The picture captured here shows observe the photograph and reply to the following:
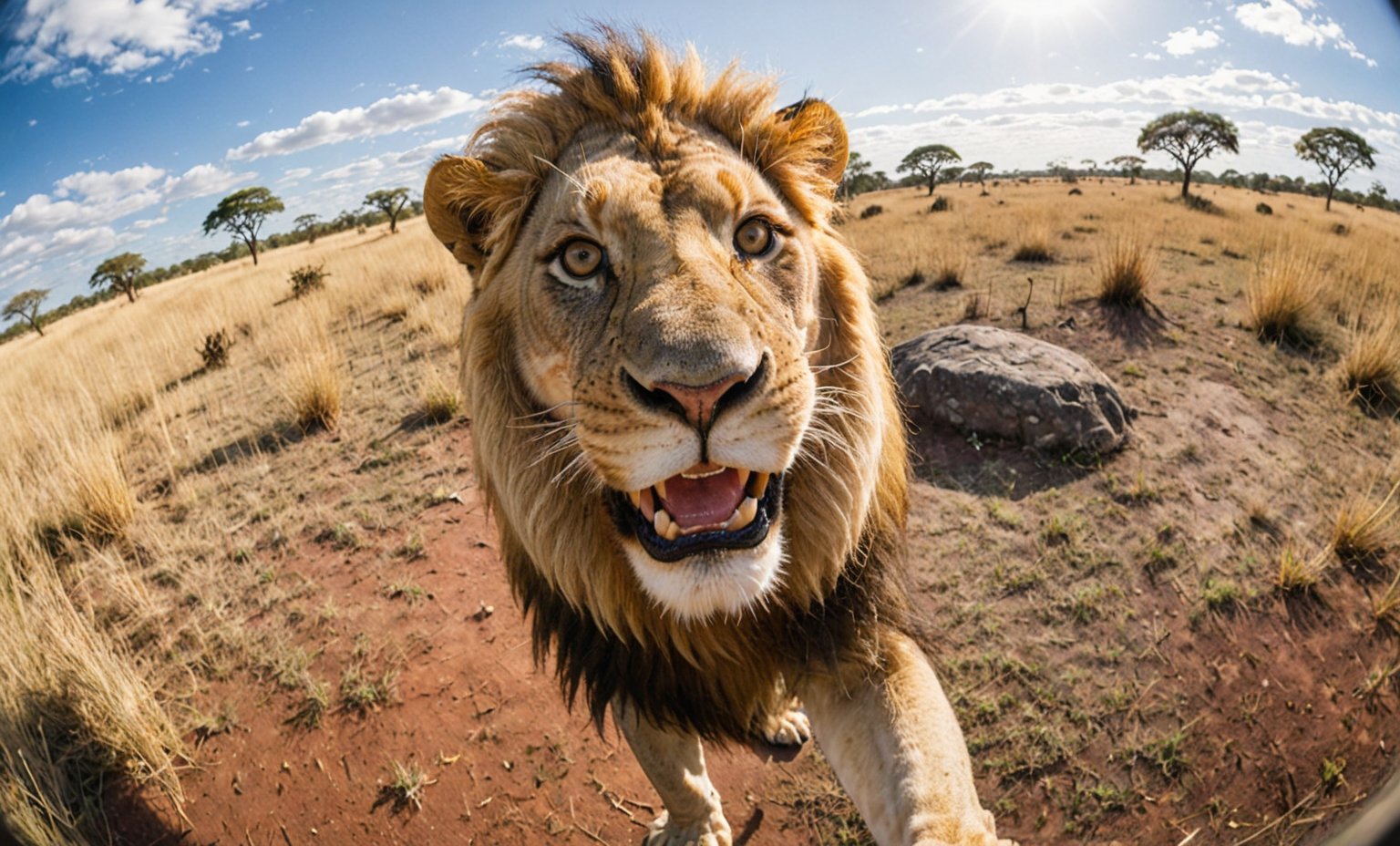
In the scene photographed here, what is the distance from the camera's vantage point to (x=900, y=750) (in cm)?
213

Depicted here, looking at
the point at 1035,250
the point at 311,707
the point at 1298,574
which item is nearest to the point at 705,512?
the point at 311,707

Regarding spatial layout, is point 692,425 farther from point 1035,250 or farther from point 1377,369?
point 1035,250

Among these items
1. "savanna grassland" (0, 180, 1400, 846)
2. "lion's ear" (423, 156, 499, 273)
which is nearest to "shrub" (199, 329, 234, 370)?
"savanna grassland" (0, 180, 1400, 846)

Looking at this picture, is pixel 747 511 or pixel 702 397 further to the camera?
pixel 747 511

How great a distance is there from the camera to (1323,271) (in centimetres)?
789

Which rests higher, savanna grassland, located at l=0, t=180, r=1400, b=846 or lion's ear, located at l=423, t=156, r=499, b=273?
lion's ear, located at l=423, t=156, r=499, b=273

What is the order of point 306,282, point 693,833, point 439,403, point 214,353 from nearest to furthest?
point 693,833
point 439,403
point 214,353
point 306,282

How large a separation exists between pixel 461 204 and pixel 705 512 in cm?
153

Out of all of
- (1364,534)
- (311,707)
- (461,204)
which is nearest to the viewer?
(461,204)

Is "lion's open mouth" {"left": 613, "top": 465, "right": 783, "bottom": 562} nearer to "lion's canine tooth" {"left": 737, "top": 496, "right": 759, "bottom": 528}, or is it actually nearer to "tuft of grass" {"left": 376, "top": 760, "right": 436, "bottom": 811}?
"lion's canine tooth" {"left": 737, "top": 496, "right": 759, "bottom": 528}

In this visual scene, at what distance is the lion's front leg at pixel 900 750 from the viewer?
6.55 feet

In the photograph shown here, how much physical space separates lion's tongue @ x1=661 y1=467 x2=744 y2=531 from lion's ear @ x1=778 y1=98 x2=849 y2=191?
1435mm

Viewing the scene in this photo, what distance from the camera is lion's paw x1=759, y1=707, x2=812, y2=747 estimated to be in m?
3.39

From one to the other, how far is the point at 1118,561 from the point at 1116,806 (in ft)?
5.87
